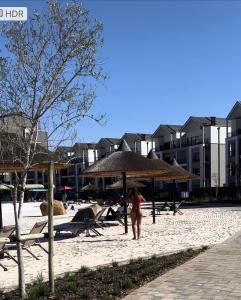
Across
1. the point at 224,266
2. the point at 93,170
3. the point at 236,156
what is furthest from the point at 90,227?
the point at 236,156

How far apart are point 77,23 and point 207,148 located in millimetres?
83625

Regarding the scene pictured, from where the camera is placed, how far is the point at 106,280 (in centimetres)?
820

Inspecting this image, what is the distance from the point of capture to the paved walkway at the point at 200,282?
6965mm

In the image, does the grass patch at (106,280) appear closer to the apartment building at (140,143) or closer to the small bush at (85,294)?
the small bush at (85,294)

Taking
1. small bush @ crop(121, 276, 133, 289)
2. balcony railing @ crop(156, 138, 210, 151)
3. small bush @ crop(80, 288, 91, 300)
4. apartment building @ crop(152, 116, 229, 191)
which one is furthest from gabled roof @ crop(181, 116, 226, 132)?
small bush @ crop(80, 288, 91, 300)

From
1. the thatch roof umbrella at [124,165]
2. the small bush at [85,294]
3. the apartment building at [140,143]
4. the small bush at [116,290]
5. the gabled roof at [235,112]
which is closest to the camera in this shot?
the small bush at [85,294]

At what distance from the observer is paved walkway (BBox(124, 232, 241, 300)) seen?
6965mm

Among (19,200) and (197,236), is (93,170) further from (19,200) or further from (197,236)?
(19,200)

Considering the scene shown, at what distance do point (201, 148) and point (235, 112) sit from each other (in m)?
11.6

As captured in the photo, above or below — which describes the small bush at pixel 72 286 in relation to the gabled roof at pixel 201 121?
below

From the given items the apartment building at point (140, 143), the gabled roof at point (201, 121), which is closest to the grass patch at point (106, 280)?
the gabled roof at point (201, 121)

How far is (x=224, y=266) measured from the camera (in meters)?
9.19

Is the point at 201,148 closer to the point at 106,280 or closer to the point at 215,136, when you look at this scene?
the point at 215,136

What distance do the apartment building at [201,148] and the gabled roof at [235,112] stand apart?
5.02m
